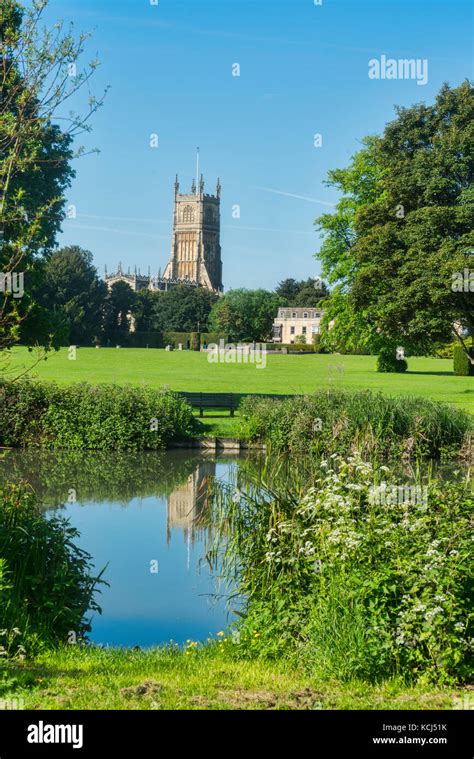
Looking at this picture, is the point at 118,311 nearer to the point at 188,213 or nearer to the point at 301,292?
the point at 301,292

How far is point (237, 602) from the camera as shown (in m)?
8.73

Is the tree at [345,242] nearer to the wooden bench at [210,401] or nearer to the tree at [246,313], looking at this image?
the wooden bench at [210,401]

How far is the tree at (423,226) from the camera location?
25844mm

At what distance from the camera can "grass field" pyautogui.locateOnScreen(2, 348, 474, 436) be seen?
110 feet

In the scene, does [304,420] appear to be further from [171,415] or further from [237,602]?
[237,602]

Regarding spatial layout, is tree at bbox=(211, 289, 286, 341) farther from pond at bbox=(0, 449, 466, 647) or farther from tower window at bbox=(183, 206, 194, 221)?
tower window at bbox=(183, 206, 194, 221)

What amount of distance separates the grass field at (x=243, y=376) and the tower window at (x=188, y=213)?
12156cm

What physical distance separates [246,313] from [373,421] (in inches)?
3191

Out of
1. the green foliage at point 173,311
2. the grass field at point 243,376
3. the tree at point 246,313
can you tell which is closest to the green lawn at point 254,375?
the grass field at point 243,376

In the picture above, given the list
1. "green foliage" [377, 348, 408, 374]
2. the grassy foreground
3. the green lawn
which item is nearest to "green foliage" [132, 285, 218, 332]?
the green lawn

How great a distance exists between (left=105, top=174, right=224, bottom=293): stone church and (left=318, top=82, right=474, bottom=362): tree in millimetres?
142242

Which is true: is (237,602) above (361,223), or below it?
below
